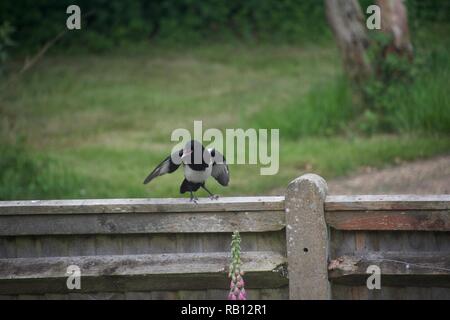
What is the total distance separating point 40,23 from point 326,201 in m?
16.2

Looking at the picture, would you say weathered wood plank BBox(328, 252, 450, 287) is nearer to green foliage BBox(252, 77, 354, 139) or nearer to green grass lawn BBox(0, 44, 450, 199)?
green grass lawn BBox(0, 44, 450, 199)

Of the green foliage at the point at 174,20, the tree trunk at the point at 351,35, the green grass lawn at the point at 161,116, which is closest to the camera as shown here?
the green grass lawn at the point at 161,116

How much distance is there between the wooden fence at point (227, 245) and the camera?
5219 millimetres

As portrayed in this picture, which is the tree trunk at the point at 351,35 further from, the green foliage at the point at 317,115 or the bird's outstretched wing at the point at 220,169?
the bird's outstretched wing at the point at 220,169

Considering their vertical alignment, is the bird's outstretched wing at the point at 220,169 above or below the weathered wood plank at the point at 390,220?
above

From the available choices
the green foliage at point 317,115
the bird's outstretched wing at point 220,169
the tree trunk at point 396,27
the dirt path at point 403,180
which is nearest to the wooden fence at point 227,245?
the bird's outstretched wing at point 220,169

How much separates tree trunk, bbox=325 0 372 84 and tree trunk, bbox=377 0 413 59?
368mm

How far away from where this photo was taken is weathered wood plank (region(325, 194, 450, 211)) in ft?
16.8

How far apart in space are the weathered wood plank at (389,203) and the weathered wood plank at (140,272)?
501 millimetres

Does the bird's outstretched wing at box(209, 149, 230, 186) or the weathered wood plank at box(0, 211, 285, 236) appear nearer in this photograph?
the weathered wood plank at box(0, 211, 285, 236)

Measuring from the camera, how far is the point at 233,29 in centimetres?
2133

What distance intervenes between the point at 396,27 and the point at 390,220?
8.20 metres

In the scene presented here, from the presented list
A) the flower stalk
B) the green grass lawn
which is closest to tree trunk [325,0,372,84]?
the green grass lawn

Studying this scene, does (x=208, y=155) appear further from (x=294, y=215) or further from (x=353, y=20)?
(x=353, y=20)
